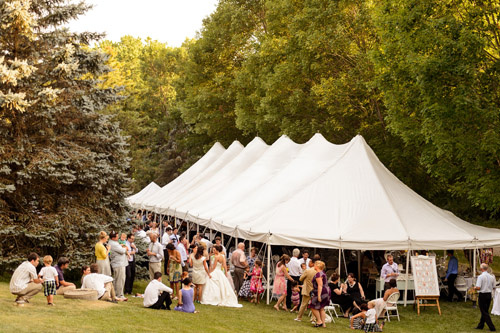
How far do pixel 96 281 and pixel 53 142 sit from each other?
553 centimetres

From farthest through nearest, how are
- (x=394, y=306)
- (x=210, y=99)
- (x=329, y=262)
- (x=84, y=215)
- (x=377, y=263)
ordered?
(x=210, y=99), (x=377, y=263), (x=329, y=262), (x=84, y=215), (x=394, y=306)

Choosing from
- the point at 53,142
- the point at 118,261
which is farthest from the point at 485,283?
the point at 53,142

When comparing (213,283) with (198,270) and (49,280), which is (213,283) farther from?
(49,280)

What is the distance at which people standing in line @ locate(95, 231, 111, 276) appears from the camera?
14.3m

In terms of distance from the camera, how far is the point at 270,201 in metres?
19.7

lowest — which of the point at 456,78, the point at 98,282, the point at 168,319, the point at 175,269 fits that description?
the point at 168,319

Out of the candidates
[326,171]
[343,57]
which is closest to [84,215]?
[326,171]

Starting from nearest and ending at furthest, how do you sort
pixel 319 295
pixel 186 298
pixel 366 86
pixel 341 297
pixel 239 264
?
pixel 319 295 → pixel 186 298 → pixel 341 297 → pixel 239 264 → pixel 366 86

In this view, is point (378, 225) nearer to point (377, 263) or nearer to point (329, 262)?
point (329, 262)

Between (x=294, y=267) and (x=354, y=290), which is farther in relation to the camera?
(x=294, y=267)

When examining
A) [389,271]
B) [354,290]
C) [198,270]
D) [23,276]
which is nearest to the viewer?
[23,276]

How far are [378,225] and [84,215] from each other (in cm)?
826

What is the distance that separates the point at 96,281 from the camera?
13953 millimetres

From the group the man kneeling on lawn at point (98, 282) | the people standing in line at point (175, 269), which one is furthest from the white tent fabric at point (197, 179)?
the man kneeling on lawn at point (98, 282)
